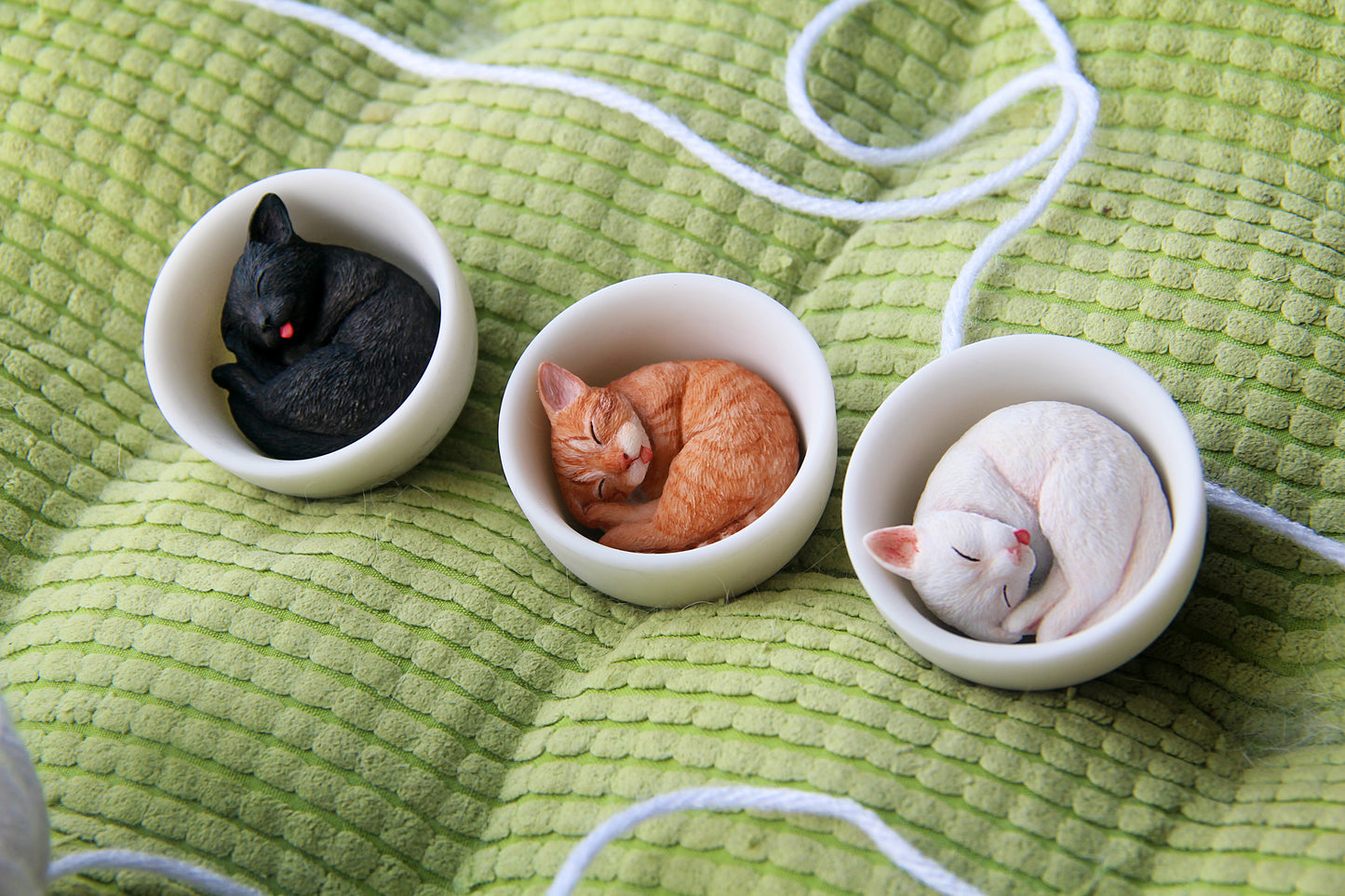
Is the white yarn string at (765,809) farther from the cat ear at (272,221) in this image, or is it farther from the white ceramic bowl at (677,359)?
the cat ear at (272,221)

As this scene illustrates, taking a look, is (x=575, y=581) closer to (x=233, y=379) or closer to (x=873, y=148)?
(x=233, y=379)

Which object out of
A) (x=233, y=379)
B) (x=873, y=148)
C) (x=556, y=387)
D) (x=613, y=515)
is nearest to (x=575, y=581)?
(x=613, y=515)

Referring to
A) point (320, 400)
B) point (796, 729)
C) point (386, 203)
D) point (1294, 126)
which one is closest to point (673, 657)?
point (796, 729)

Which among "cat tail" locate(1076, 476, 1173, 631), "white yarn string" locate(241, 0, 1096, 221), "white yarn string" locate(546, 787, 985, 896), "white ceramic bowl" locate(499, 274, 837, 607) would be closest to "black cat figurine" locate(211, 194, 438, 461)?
"white ceramic bowl" locate(499, 274, 837, 607)

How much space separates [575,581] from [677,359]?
0.24m

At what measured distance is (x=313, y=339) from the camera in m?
0.92

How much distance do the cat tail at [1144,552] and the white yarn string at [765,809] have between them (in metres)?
0.20

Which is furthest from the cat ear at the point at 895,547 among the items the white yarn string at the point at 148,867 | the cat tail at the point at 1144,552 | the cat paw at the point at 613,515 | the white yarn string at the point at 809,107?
the white yarn string at the point at 148,867

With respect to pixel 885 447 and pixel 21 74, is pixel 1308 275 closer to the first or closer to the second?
pixel 885 447

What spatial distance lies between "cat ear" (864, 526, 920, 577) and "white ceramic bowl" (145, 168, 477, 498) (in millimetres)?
399

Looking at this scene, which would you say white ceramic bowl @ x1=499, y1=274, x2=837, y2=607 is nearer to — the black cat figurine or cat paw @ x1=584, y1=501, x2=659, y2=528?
cat paw @ x1=584, y1=501, x2=659, y2=528

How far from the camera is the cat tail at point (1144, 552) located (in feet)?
2.22

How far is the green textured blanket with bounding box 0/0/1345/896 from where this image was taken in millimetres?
679

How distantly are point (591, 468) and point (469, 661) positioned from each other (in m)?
0.19
